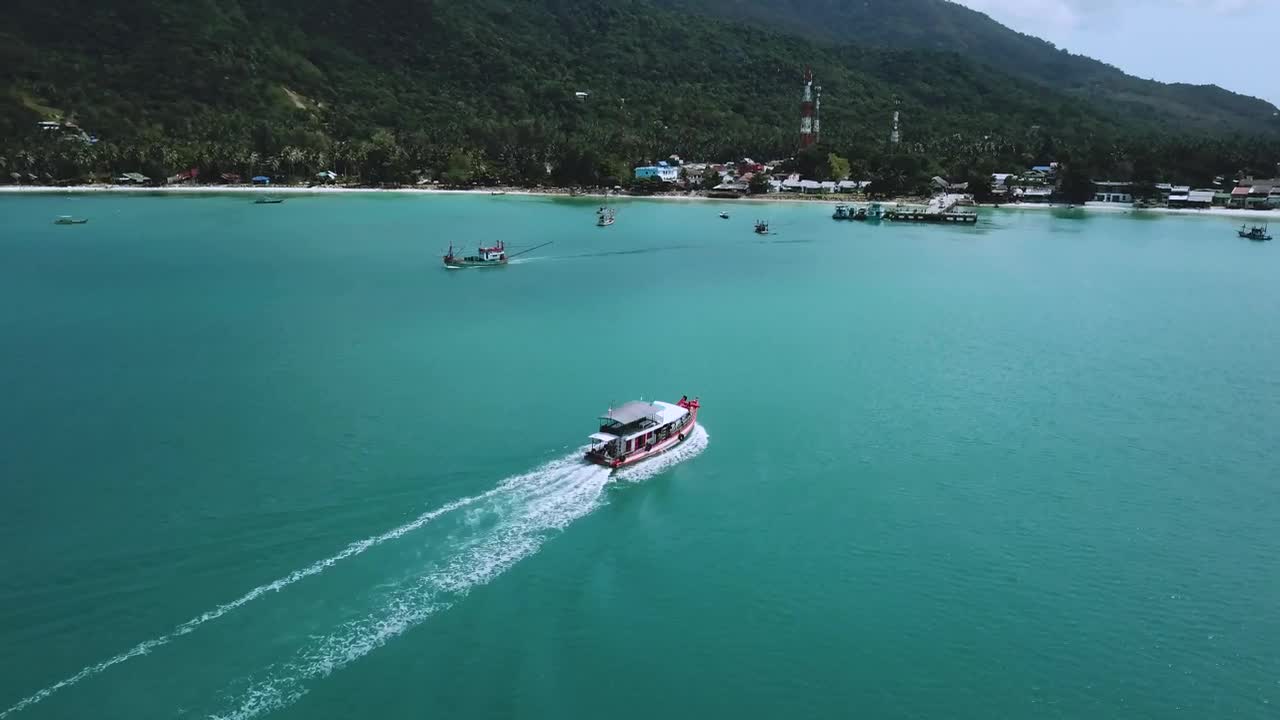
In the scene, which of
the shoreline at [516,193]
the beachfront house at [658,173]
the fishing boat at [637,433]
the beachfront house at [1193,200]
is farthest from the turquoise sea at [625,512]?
the beachfront house at [658,173]

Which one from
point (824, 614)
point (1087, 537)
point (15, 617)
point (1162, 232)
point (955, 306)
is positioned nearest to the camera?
point (15, 617)

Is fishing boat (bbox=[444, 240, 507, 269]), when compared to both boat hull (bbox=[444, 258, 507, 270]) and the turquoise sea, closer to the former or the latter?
boat hull (bbox=[444, 258, 507, 270])

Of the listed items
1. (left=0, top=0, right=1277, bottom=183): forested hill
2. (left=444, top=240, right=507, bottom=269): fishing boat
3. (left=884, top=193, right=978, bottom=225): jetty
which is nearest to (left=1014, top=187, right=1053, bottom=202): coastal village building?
(left=0, top=0, right=1277, bottom=183): forested hill

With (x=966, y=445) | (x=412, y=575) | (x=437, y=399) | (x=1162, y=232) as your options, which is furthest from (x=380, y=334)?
(x=1162, y=232)

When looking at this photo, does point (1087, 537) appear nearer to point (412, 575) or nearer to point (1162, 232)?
point (412, 575)

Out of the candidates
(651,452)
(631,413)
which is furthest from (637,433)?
(651,452)

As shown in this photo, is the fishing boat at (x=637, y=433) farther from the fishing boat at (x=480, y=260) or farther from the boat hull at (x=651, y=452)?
the fishing boat at (x=480, y=260)

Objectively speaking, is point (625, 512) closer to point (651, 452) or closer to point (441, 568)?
point (651, 452)
